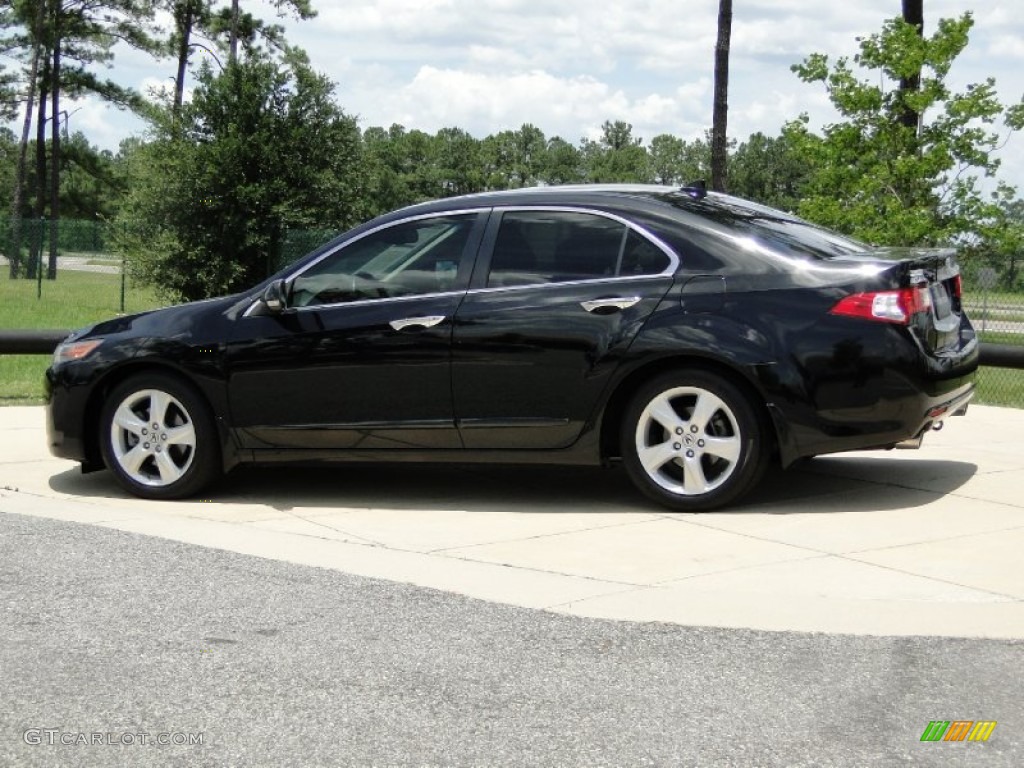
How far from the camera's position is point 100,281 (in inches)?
1590

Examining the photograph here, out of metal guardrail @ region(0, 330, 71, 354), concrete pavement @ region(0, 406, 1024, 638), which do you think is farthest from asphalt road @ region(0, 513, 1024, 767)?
metal guardrail @ region(0, 330, 71, 354)

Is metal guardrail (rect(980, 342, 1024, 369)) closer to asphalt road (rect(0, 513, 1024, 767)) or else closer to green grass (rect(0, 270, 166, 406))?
asphalt road (rect(0, 513, 1024, 767))

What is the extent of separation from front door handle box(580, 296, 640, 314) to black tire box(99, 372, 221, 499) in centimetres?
221

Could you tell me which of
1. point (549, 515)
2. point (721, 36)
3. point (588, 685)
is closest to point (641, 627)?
point (588, 685)

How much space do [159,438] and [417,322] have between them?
1648 millimetres

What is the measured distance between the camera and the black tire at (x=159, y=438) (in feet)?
26.7

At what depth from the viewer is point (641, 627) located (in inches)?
213

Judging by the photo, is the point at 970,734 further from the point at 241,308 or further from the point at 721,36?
the point at 721,36

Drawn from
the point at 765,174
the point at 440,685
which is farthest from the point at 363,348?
the point at 765,174

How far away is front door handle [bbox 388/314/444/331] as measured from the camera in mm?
7742

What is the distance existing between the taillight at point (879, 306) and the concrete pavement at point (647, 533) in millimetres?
985

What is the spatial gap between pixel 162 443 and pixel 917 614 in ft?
14.4

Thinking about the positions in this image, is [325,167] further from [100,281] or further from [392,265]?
[392,265]

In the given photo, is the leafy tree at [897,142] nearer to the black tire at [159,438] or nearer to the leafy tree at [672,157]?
the black tire at [159,438]
